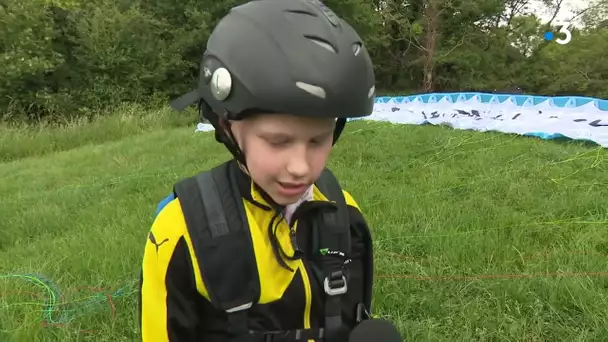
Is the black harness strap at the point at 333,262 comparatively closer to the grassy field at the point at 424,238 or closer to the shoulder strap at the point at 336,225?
the shoulder strap at the point at 336,225

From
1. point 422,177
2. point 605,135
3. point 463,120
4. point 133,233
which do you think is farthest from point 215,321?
point 463,120

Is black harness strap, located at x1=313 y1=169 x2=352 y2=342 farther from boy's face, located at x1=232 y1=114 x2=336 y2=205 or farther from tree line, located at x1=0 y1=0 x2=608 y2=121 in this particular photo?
tree line, located at x1=0 y1=0 x2=608 y2=121

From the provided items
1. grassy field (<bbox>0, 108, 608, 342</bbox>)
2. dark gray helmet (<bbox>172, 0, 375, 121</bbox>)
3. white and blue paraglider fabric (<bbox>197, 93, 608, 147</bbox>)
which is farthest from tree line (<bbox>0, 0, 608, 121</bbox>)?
dark gray helmet (<bbox>172, 0, 375, 121</bbox>)

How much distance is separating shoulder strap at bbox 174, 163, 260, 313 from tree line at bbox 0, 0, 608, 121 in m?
19.0

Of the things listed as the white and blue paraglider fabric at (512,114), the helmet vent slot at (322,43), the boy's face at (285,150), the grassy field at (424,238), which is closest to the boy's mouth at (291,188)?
the boy's face at (285,150)

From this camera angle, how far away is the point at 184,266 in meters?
1.32

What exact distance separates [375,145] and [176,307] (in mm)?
5632

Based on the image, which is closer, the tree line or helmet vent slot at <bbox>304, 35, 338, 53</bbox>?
helmet vent slot at <bbox>304, 35, 338, 53</bbox>

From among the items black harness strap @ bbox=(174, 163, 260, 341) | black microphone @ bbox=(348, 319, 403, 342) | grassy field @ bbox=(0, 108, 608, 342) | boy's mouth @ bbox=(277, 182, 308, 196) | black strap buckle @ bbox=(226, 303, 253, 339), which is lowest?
grassy field @ bbox=(0, 108, 608, 342)

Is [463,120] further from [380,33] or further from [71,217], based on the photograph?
[380,33]

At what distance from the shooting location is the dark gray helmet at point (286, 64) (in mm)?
1280

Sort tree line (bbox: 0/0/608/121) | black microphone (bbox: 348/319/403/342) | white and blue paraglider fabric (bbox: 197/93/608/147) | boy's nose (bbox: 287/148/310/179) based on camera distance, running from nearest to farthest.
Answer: boy's nose (bbox: 287/148/310/179) → black microphone (bbox: 348/319/403/342) → white and blue paraglider fabric (bbox: 197/93/608/147) → tree line (bbox: 0/0/608/121)

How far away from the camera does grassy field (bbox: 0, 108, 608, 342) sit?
262cm

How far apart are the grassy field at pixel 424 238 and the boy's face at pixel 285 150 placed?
5.10ft
